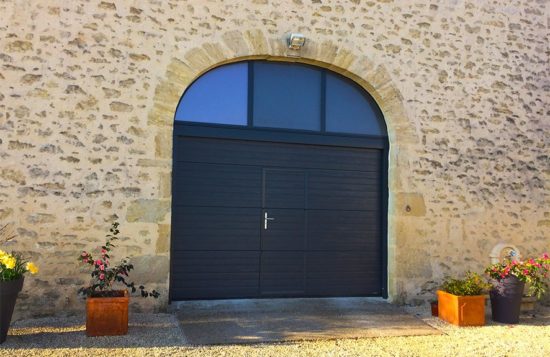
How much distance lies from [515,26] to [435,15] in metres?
1.35

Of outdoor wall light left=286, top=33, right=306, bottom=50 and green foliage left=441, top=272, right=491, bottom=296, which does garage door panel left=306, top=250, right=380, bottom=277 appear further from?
outdoor wall light left=286, top=33, right=306, bottom=50

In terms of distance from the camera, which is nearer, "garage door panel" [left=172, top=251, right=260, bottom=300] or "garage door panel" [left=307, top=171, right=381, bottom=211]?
"garage door panel" [left=172, top=251, right=260, bottom=300]

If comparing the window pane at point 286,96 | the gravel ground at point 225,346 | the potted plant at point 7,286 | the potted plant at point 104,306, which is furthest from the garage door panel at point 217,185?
the potted plant at point 7,286

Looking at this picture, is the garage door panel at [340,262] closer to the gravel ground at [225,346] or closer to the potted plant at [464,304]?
the potted plant at [464,304]

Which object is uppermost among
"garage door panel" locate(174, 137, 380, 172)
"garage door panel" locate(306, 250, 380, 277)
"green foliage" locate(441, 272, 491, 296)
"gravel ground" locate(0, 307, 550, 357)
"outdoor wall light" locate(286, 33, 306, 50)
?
"outdoor wall light" locate(286, 33, 306, 50)

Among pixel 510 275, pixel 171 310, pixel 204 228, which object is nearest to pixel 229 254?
pixel 204 228

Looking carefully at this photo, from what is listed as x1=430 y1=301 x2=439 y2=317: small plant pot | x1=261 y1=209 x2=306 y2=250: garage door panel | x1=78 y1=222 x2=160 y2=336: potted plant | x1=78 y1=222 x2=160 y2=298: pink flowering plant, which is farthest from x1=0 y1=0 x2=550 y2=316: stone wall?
x1=261 y1=209 x2=306 y2=250: garage door panel

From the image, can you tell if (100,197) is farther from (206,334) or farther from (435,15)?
(435,15)

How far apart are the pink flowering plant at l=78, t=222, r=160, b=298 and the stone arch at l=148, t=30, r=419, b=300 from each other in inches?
32.8

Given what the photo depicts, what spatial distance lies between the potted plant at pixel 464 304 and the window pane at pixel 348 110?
2.27 m

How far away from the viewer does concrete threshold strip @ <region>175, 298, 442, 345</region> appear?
196 inches

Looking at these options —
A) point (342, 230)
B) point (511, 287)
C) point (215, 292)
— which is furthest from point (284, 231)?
point (511, 287)

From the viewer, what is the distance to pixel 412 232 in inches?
263

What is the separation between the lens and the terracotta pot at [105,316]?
4.76m
